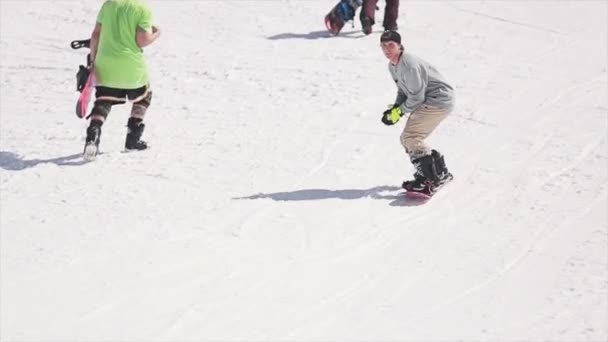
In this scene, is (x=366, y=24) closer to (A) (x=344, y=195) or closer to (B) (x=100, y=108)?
(B) (x=100, y=108)

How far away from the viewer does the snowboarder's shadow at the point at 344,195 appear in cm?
909

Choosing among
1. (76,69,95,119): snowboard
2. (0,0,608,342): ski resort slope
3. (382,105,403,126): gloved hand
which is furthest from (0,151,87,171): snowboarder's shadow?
(382,105,403,126): gloved hand

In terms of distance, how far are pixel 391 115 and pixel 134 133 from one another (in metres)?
2.82

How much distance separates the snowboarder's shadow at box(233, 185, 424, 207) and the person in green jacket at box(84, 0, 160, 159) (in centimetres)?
173

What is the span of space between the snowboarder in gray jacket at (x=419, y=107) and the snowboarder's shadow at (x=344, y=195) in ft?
0.47

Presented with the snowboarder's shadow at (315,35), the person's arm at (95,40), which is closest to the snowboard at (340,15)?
the snowboarder's shadow at (315,35)

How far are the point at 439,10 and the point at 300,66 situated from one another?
13.7 ft

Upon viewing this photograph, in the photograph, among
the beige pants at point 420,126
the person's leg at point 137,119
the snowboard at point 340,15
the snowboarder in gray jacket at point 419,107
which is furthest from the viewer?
the snowboard at point 340,15

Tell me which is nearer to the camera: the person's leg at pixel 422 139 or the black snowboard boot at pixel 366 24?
the person's leg at pixel 422 139

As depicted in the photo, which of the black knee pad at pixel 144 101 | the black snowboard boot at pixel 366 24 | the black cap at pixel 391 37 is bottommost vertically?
the black snowboard boot at pixel 366 24

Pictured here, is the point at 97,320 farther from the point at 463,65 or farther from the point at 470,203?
the point at 463,65

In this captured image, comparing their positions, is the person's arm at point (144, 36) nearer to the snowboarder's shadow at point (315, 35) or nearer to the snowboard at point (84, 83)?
the snowboard at point (84, 83)

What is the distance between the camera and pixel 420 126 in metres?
8.99

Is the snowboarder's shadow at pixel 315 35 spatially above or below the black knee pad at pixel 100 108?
below
